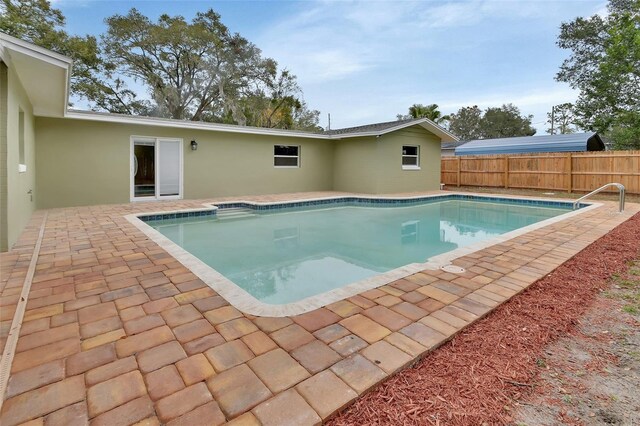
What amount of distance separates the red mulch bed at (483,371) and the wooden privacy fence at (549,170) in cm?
1189

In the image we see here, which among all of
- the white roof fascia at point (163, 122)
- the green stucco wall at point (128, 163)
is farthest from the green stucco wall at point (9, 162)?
the green stucco wall at point (128, 163)

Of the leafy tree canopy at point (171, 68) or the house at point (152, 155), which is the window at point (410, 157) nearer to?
the house at point (152, 155)

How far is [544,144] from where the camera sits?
18250 millimetres

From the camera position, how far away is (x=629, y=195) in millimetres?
11750

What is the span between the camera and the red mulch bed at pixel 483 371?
1.59 metres

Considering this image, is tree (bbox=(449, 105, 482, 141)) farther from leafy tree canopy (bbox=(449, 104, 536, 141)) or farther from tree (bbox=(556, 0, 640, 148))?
tree (bbox=(556, 0, 640, 148))

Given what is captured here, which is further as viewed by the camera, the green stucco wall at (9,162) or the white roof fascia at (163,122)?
the white roof fascia at (163,122)

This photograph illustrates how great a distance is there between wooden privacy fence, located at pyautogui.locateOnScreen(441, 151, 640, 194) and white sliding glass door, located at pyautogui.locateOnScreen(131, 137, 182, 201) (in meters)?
12.3

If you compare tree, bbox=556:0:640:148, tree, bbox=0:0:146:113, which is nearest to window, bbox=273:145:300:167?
tree, bbox=0:0:146:113

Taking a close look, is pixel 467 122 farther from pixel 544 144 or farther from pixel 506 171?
pixel 506 171

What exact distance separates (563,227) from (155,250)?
21.6ft

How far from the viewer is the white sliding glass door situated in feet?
33.0

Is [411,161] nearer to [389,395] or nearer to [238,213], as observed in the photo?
[238,213]

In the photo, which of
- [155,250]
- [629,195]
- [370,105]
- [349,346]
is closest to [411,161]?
[629,195]
